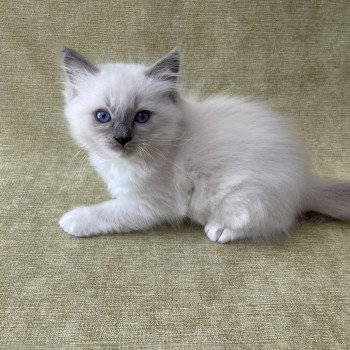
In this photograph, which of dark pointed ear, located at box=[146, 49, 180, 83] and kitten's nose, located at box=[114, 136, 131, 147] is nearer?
kitten's nose, located at box=[114, 136, 131, 147]

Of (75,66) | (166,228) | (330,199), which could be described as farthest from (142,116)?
(330,199)

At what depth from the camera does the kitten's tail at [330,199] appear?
5.54ft

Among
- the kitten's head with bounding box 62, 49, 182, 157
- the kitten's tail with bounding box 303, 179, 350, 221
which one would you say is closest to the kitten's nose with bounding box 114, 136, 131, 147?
the kitten's head with bounding box 62, 49, 182, 157

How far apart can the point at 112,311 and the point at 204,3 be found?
5.34ft

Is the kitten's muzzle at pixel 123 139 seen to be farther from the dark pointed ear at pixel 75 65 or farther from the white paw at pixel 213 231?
the white paw at pixel 213 231

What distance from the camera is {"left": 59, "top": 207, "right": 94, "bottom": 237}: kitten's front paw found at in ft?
5.24

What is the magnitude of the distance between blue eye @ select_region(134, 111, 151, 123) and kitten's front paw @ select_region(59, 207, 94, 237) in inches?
15.8

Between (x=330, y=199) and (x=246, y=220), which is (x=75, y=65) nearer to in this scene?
(x=246, y=220)

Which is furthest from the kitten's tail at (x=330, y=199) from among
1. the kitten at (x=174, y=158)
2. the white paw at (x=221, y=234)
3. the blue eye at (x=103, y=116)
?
the blue eye at (x=103, y=116)

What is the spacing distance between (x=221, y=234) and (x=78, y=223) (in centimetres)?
53

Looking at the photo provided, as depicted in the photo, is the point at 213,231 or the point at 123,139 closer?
the point at 123,139

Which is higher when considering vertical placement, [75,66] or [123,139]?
[75,66]

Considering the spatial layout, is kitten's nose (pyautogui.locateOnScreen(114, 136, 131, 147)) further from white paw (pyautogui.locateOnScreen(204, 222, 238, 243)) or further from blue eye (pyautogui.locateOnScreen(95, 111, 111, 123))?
white paw (pyautogui.locateOnScreen(204, 222, 238, 243))

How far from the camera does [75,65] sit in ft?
5.15
